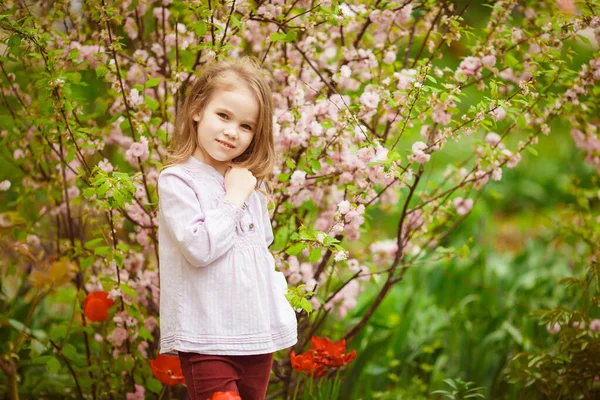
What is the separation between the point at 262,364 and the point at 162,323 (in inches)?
12.5

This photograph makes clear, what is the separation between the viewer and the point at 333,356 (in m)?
2.42

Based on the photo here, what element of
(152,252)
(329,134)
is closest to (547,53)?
(329,134)

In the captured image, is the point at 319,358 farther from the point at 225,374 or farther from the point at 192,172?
the point at 192,172

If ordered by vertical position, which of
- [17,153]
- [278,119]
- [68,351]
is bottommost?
[68,351]

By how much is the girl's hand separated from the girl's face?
0.05 meters

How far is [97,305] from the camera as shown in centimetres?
238

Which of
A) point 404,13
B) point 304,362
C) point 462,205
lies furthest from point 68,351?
point 404,13

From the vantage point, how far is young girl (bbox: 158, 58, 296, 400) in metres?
1.87

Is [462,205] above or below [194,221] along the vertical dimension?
below

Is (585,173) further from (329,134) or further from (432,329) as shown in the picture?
(329,134)

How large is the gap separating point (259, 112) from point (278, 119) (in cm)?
51

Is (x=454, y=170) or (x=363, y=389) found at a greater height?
(x=454, y=170)

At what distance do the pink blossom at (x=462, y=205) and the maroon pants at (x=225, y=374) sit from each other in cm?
133

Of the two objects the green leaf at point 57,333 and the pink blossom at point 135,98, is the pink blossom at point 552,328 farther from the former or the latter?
the green leaf at point 57,333
